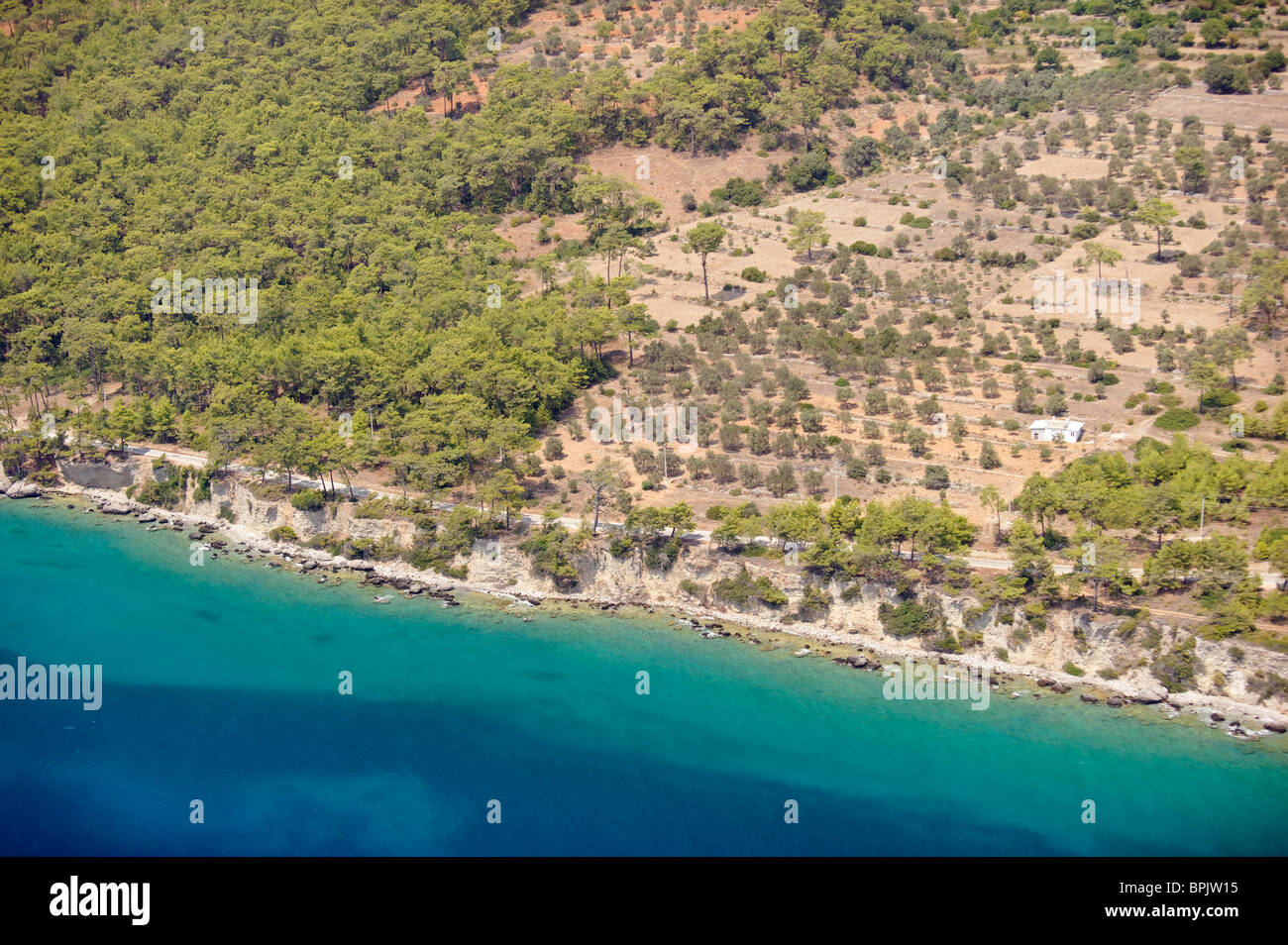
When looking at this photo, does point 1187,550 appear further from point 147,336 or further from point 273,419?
point 147,336

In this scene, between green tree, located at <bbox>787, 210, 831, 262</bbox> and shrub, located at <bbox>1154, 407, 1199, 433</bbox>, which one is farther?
green tree, located at <bbox>787, 210, 831, 262</bbox>

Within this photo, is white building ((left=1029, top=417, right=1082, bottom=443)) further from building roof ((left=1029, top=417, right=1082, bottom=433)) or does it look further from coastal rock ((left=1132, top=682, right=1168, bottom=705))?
coastal rock ((left=1132, top=682, right=1168, bottom=705))

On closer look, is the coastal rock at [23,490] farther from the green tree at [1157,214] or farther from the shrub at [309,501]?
the green tree at [1157,214]

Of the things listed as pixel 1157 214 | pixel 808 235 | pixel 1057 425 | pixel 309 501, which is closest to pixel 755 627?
pixel 1057 425

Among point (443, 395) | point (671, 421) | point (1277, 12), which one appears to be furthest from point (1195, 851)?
point (1277, 12)

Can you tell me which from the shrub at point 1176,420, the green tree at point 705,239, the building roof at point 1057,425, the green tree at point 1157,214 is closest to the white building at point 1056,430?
the building roof at point 1057,425

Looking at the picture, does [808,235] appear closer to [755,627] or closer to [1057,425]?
[1057,425]

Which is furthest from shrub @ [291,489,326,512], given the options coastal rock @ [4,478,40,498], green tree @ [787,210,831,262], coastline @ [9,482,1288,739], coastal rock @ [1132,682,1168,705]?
coastal rock @ [1132,682,1168,705]
